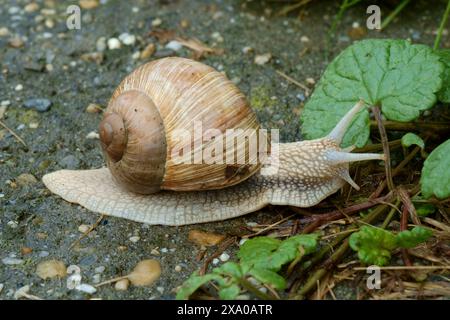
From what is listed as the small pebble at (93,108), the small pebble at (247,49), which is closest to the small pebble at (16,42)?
the small pebble at (93,108)

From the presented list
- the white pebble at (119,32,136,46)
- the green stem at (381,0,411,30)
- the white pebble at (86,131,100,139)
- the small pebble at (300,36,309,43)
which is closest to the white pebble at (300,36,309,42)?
the small pebble at (300,36,309,43)

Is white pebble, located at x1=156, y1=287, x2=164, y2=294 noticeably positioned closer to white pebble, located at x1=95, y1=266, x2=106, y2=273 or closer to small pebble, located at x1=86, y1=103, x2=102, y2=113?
white pebble, located at x1=95, y1=266, x2=106, y2=273

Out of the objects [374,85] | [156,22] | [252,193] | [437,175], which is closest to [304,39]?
[156,22]

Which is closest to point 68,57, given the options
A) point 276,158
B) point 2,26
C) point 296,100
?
point 2,26

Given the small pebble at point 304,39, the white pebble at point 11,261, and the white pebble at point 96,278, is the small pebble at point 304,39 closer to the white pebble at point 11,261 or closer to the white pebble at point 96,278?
the white pebble at point 96,278

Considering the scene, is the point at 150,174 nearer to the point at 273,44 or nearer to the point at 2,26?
the point at 273,44

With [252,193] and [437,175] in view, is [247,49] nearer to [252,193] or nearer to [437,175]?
[252,193]
